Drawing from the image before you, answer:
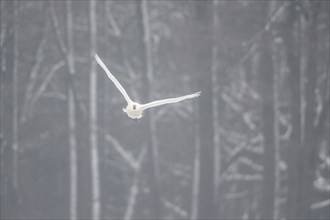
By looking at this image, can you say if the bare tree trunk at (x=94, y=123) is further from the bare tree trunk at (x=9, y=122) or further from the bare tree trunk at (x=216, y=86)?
the bare tree trunk at (x=216, y=86)

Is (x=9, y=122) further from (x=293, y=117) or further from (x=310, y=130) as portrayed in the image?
(x=310, y=130)

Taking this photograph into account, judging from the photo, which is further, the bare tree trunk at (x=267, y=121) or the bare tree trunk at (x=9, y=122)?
the bare tree trunk at (x=267, y=121)

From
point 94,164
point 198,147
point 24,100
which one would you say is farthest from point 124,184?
point 24,100

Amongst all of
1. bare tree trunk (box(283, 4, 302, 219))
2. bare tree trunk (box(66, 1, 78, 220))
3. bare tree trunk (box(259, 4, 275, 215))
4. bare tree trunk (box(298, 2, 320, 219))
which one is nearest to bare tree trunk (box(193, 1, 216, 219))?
bare tree trunk (box(259, 4, 275, 215))

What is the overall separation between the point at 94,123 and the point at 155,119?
63 cm

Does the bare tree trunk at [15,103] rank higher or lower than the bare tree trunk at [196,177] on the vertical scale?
higher

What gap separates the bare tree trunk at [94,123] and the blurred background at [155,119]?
0.01 metres

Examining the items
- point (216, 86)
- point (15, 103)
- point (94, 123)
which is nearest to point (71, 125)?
point (94, 123)

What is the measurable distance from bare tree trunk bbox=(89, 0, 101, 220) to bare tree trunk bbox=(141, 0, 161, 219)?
1.70 feet

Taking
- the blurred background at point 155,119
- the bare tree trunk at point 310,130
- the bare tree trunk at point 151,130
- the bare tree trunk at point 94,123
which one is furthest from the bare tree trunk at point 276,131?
the bare tree trunk at point 94,123

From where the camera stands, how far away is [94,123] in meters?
7.72

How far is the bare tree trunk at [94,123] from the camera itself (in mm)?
7660

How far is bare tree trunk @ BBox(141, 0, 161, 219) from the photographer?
7.66 metres

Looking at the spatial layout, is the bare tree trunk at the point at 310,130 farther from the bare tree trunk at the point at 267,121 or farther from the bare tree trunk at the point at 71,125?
the bare tree trunk at the point at 71,125
